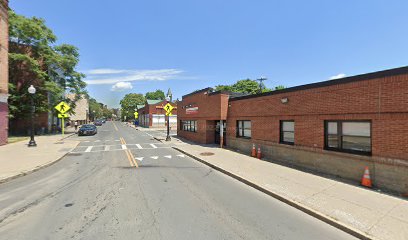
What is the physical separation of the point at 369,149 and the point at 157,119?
159 feet

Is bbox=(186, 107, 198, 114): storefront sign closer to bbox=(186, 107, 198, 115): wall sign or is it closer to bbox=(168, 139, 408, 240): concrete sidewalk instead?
bbox=(186, 107, 198, 115): wall sign

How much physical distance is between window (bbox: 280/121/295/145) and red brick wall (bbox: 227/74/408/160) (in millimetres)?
268

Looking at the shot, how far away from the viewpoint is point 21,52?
28.8m

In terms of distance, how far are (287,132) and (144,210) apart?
877cm

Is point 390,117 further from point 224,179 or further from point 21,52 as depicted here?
point 21,52

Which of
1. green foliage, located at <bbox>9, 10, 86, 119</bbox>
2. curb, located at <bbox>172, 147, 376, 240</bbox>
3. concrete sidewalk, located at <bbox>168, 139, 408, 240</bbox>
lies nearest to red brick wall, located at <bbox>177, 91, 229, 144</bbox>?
concrete sidewalk, located at <bbox>168, 139, 408, 240</bbox>

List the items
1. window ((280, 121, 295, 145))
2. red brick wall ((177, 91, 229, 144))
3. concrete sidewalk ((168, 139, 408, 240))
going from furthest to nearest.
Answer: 1. red brick wall ((177, 91, 229, 144))
2. window ((280, 121, 295, 145))
3. concrete sidewalk ((168, 139, 408, 240))

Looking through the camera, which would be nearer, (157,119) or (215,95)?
(215,95)

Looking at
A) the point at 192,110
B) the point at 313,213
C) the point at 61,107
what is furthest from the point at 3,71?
the point at 313,213

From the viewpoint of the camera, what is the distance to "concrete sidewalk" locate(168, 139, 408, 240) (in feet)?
16.0

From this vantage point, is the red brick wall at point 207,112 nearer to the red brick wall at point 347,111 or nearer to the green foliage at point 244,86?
the red brick wall at point 347,111

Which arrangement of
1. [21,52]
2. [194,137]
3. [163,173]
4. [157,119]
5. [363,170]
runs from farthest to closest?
[157,119], [21,52], [194,137], [163,173], [363,170]

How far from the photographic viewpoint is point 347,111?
8672mm

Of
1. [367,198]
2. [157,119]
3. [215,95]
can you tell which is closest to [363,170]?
[367,198]
